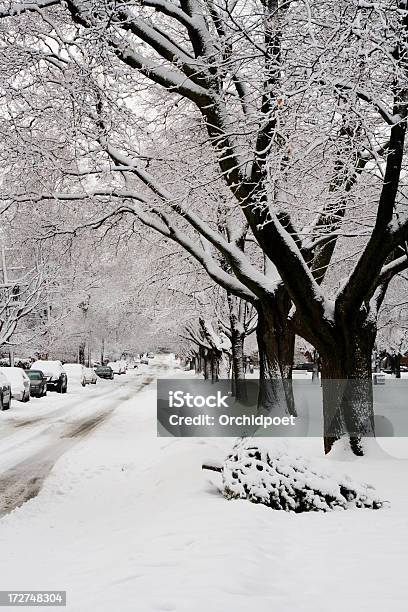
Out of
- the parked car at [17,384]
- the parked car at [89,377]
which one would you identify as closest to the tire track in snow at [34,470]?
the parked car at [17,384]

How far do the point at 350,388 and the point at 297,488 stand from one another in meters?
2.94

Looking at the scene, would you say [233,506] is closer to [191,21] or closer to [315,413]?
[191,21]

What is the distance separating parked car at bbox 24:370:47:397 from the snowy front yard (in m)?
22.9

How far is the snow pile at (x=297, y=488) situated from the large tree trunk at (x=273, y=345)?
484 cm

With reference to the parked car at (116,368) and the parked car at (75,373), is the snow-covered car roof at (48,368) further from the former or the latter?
the parked car at (116,368)

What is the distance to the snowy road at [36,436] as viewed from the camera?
10203 millimetres

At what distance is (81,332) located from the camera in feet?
186

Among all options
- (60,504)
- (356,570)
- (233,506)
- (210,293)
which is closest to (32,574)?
(233,506)

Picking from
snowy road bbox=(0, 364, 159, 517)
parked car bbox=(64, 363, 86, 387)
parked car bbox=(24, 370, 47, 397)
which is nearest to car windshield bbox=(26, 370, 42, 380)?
parked car bbox=(24, 370, 47, 397)

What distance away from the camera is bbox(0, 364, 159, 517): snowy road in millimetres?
10203

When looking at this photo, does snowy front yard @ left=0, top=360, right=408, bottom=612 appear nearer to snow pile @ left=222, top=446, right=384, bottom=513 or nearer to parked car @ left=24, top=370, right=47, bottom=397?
snow pile @ left=222, top=446, right=384, bottom=513

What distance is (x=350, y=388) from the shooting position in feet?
31.0

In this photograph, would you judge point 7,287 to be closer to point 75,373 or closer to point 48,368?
point 48,368

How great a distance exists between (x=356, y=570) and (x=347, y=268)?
50.0 feet
